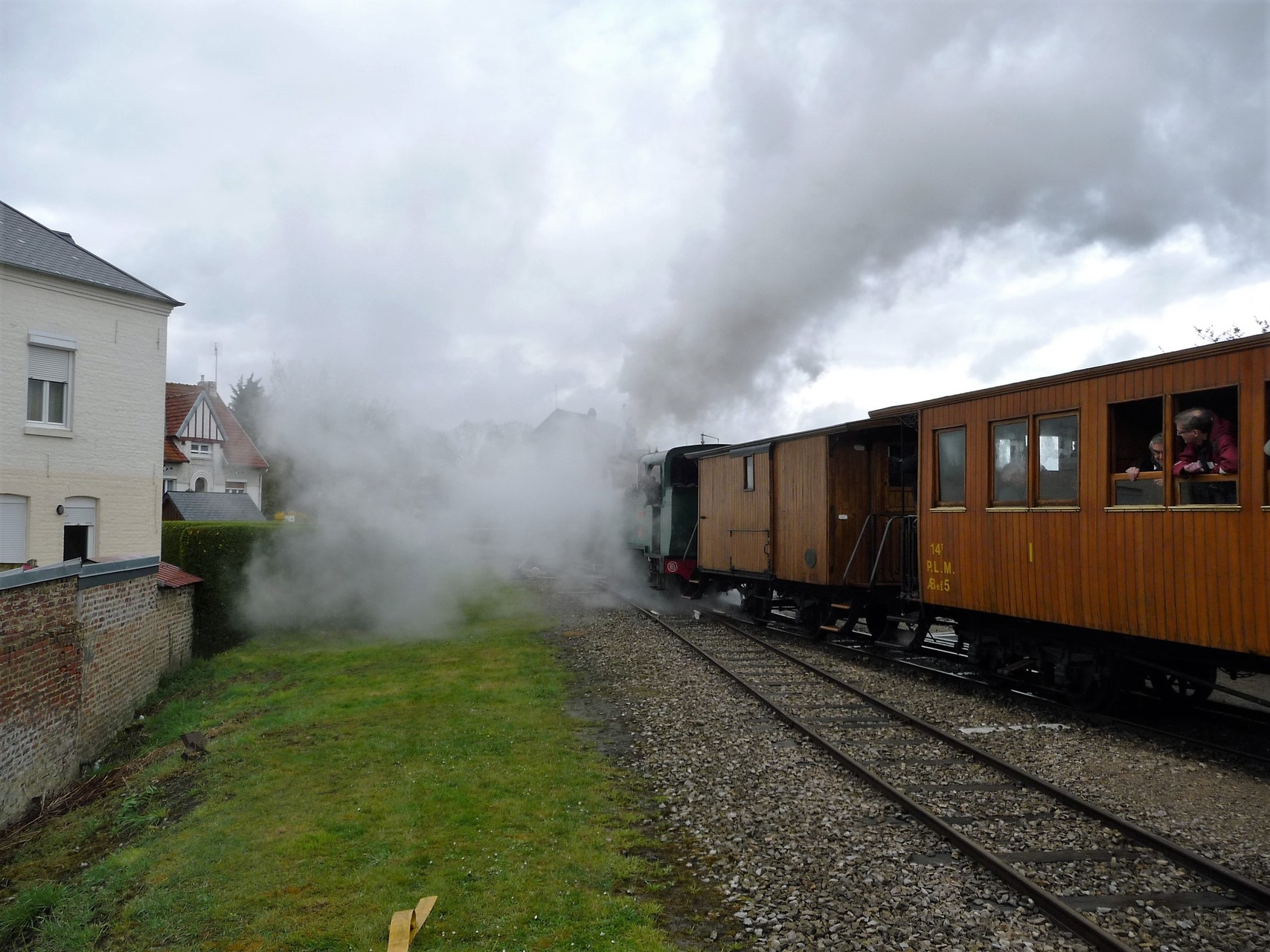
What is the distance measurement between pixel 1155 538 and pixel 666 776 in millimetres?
4807

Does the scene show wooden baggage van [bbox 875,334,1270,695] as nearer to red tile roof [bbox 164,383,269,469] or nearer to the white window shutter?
the white window shutter

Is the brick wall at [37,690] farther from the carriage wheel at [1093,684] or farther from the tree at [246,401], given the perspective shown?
the tree at [246,401]

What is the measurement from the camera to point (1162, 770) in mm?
6656

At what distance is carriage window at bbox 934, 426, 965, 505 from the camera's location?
9.82 metres

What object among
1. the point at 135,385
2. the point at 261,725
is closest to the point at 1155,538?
the point at 261,725

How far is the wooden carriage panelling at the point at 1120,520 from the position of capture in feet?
21.4

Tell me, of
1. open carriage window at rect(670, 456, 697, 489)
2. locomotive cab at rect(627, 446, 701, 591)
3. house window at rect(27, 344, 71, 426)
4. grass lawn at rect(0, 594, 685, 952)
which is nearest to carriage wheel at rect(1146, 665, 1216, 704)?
grass lawn at rect(0, 594, 685, 952)

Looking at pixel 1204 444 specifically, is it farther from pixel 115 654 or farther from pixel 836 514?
pixel 115 654

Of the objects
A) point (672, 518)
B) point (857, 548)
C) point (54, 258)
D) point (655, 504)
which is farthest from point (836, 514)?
point (54, 258)

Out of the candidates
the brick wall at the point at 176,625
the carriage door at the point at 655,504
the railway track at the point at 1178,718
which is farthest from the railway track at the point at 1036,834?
the carriage door at the point at 655,504

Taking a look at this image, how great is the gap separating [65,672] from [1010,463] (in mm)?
11089

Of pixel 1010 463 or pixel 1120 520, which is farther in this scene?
pixel 1010 463

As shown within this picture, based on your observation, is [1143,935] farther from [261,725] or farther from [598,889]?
[261,725]

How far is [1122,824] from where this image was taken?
533 centimetres
